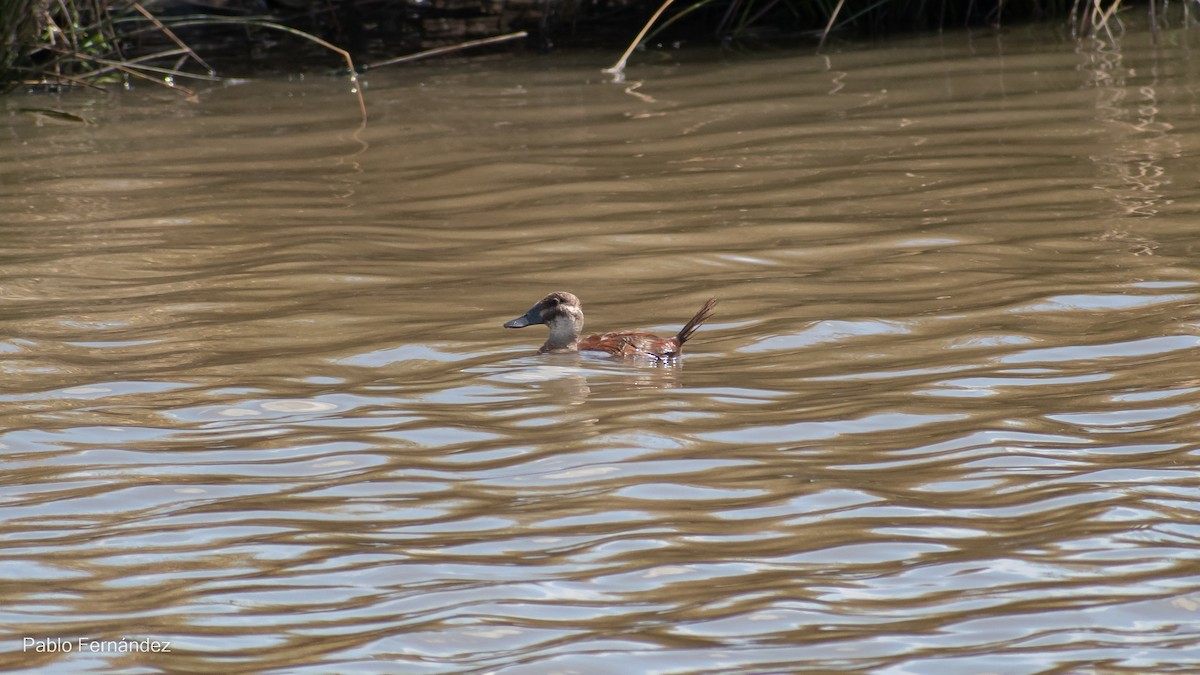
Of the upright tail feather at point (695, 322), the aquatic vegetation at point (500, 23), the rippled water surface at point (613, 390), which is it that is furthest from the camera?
the aquatic vegetation at point (500, 23)

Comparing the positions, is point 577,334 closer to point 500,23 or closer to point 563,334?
point 563,334

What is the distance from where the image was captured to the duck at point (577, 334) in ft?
20.5

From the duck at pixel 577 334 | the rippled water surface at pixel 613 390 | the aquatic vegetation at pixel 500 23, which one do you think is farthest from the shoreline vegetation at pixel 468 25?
the duck at pixel 577 334

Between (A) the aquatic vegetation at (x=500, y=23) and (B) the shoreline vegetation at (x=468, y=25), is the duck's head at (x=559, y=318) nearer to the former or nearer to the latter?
(A) the aquatic vegetation at (x=500, y=23)

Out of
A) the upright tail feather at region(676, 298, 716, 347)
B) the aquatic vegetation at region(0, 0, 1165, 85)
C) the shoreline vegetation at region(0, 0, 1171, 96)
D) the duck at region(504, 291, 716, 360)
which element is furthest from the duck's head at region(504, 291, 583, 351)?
the shoreline vegetation at region(0, 0, 1171, 96)

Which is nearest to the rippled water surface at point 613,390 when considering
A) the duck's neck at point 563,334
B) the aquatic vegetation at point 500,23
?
the duck's neck at point 563,334

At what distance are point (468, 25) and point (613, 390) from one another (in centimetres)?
1014

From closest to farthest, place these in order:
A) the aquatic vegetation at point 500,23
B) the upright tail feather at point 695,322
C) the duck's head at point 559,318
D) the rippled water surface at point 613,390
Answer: the rippled water surface at point 613,390 → the upright tail feather at point 695,322 → the duck's head at point 559,318 → the aquatic vegetation at point 500,23

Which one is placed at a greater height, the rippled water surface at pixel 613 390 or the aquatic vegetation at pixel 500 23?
the aquatic vegetation at pixel 500 23

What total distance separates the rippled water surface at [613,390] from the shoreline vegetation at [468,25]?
1.84 metres

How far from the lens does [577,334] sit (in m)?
6.40

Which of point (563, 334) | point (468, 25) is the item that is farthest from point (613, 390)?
point (468, 25)

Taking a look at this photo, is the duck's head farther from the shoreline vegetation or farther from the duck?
the shoreline vegetation

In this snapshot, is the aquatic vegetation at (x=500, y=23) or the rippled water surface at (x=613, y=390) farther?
the aquatic vegetation at (x=500, y=23)
